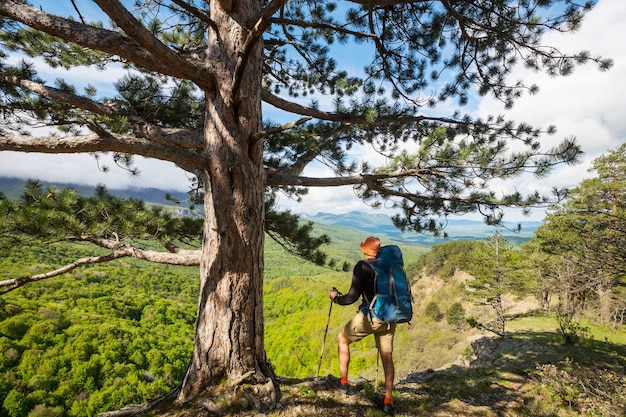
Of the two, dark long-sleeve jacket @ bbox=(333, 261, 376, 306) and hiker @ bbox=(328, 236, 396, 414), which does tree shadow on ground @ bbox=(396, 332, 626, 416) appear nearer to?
hiker @ bbox=(328, 236, 396, 414)

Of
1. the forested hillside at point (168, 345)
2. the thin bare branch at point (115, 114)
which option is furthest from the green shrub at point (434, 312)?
the thin bare branch at point (115, 114)

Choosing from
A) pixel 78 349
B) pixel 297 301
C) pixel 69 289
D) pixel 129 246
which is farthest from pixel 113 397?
pixel 297 301

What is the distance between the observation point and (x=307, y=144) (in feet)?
13.0

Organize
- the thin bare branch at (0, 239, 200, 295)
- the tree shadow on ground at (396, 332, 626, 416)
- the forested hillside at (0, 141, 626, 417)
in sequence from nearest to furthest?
the thin bare branch at (0, 239, 200, 295)
the tree shadow on ground at (396, 332, 626, 416)
the forested hillside at (0, 141, 626, 417)

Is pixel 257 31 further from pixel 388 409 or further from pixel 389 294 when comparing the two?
pixel 388 409

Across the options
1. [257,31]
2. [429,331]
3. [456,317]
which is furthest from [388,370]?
[429,331]

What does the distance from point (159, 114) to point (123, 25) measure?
8.38 ft

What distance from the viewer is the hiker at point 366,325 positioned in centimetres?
274

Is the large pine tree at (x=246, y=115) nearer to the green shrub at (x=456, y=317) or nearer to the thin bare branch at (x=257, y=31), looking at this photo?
the thin bare branch at (x=257, y=31)

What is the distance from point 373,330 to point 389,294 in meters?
0.44

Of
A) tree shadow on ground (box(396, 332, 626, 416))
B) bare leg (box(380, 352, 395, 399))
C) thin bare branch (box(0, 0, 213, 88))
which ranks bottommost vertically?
tree shadow on ground (box(396, 332, 626, 416))

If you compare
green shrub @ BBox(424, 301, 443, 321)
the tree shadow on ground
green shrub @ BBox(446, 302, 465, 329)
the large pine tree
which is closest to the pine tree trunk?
the large pine tree

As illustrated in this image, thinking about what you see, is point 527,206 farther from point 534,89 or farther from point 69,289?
point 69,289

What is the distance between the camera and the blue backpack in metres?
2.67
